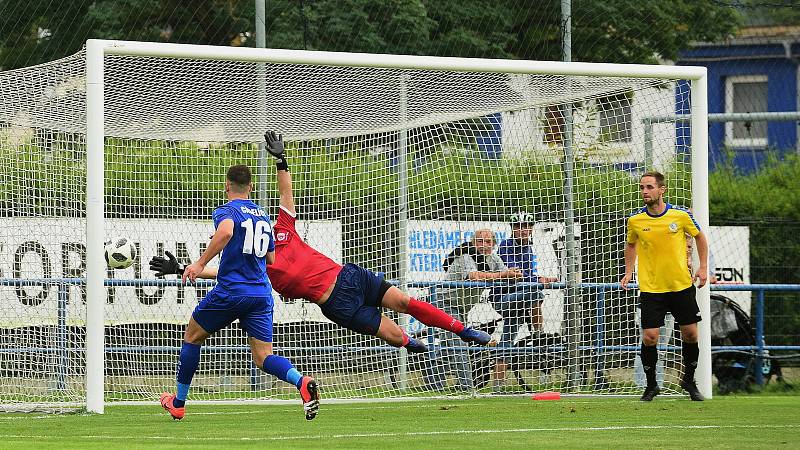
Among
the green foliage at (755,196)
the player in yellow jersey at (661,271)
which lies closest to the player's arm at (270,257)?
the player in yellow jersey at (661,271)

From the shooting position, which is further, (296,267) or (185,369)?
(296,267)

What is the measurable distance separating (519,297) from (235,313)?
434 centimetres

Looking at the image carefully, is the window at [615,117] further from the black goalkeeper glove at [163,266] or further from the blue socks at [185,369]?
the blue socks at [185,369]

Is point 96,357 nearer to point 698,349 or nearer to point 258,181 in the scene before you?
point 258,181

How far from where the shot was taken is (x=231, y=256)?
9.28 metres

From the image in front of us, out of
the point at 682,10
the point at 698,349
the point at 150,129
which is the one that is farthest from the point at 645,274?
the point at 682,10

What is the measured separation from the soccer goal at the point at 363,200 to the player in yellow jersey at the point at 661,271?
18.8 inches

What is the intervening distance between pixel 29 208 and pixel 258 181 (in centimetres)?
260

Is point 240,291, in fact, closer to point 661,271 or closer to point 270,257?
point 270,257

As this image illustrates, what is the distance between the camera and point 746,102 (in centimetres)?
2681

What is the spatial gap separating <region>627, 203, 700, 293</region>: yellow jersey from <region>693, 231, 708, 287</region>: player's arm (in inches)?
2.5

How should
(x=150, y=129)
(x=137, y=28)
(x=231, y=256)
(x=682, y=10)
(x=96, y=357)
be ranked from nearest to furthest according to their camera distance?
(x=231, y=256) < (x=96, y=357) < (x=150, y=129) < (x=137, y=28) < (x=682, y=10)

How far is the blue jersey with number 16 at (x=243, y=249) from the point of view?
924 cm

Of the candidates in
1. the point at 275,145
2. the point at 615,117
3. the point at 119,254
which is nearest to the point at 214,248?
the point at 275,145
